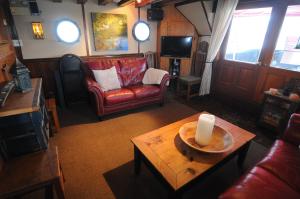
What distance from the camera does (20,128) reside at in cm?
137

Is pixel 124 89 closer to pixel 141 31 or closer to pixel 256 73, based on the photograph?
pixel 141 31

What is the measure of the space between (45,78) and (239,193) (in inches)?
141

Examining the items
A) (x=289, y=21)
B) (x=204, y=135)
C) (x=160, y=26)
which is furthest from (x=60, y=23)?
(x=289, y=21)

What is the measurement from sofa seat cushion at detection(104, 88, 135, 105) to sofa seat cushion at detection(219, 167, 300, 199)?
2.11 m

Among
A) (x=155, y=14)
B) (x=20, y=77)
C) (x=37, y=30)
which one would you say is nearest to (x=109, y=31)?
(x=155, y=14)

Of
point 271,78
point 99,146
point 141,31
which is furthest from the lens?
point 141,31

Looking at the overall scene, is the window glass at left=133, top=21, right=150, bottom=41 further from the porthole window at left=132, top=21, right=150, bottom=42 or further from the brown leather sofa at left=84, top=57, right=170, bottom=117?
the brown leather sofa at left=84, top=57, right=170, bottom=117

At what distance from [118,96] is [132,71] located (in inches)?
33.0

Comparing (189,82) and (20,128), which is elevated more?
(20,128)

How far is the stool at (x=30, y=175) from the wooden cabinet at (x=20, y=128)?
0.11 meters

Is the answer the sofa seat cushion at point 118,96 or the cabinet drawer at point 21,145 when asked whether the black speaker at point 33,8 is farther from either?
the cabinet drawer at point 21,145

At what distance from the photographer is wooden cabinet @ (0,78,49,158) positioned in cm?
130

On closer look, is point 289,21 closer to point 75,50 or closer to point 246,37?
point 246,37

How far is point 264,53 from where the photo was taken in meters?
3.01
